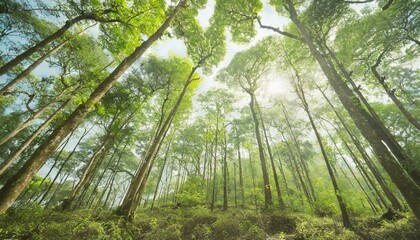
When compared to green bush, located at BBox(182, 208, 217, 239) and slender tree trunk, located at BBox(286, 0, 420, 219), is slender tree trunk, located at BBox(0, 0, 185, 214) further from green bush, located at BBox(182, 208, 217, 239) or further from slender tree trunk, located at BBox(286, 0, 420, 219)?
slender tree trunk, located at BBox(286, 0, 420, 219)

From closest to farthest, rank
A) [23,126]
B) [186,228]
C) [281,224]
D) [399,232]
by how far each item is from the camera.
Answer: [399,232]
[281,224]
[186,228]
[23,126]

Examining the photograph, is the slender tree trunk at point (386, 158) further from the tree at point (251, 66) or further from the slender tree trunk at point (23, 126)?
the slender tree trunk at point (23, 126)

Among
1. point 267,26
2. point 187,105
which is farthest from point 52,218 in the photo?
point 267,26

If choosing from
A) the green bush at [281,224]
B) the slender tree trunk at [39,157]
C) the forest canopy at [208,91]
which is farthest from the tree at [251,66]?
the slender tree trunk at [39,157]

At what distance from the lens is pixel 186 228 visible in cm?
966

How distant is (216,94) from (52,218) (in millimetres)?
16270

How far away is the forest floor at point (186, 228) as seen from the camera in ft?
17.6

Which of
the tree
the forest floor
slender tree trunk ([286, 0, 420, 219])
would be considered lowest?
the forest floor

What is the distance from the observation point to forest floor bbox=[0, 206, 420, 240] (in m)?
5.35

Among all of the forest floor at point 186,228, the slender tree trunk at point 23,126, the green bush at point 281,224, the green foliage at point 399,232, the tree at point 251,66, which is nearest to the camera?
the forest floor at point 186,228

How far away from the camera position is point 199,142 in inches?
883

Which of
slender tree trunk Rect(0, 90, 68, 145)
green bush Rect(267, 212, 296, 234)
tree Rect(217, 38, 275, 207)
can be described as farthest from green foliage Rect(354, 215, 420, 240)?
slender tree trunk Rect(0, 90, 68, 145)

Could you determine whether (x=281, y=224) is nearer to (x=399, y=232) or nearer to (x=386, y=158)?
(x=399, y=232)

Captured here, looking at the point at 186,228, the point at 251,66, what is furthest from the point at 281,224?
the point at 251,66
